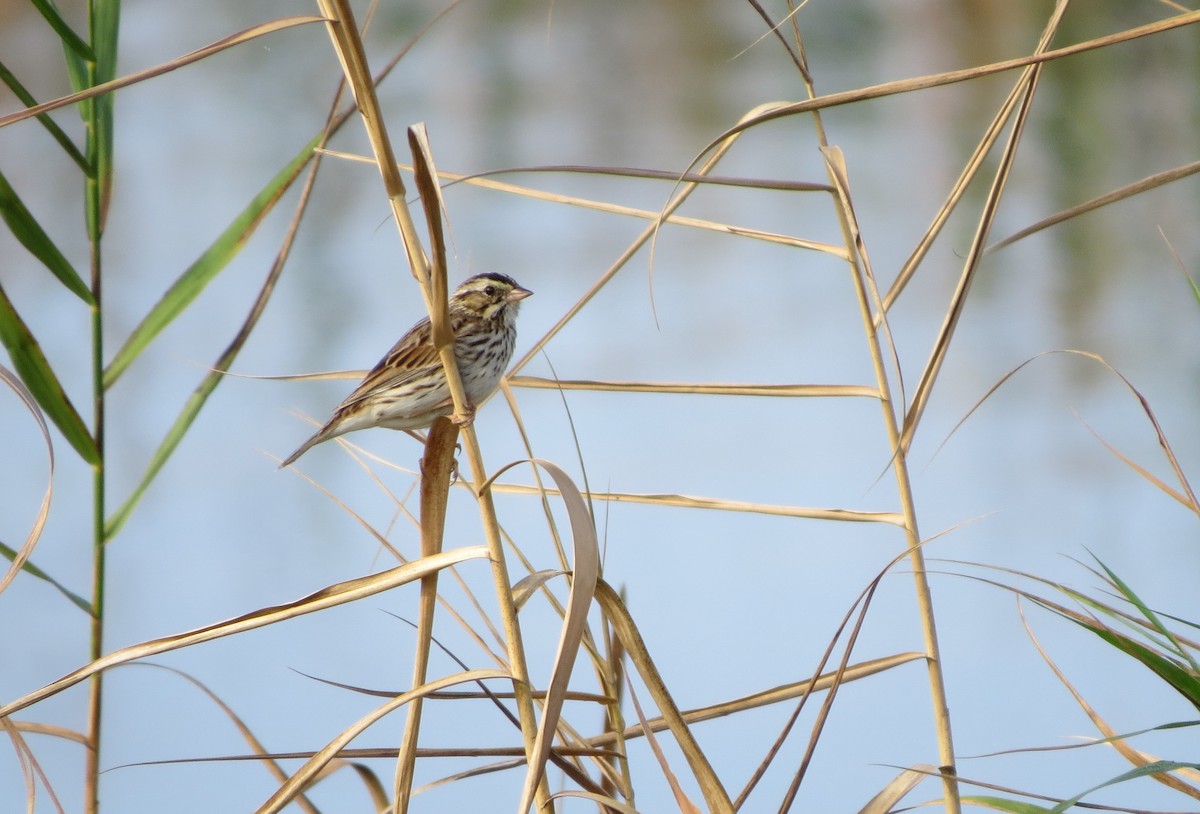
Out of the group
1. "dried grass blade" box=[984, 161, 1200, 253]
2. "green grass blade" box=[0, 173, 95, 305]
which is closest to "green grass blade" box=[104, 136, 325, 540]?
"green grass blade" box=[0, 173, 95, 305]

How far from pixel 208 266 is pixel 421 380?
92cm

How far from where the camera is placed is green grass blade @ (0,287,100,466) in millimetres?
1958

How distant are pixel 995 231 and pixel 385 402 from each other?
19.0 feet

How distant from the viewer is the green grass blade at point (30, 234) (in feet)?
6.64

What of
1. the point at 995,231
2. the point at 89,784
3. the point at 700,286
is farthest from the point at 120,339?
the point at 995,231

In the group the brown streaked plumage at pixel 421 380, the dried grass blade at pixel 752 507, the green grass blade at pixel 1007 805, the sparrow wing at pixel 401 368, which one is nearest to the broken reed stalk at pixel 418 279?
the dried grass blade at pixel 752 507

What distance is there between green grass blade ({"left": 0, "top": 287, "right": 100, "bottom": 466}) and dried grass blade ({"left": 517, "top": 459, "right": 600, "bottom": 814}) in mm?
944

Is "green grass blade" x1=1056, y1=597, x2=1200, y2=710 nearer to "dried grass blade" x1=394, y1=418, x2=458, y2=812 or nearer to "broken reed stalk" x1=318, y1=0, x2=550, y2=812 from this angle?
"broken reed stalk" x1=318, y1=0, x2=550, y2=812

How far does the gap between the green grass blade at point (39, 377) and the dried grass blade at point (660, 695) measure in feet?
3.11

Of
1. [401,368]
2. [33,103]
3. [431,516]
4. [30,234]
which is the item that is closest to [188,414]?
[30,234]

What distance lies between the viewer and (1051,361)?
6938 mm

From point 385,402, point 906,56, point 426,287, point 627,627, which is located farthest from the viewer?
point 906,56

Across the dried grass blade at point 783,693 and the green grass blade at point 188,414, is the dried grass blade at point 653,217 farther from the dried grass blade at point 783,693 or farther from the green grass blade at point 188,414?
the dried grass blade at point 783,693

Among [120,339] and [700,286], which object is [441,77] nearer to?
[700,286]
